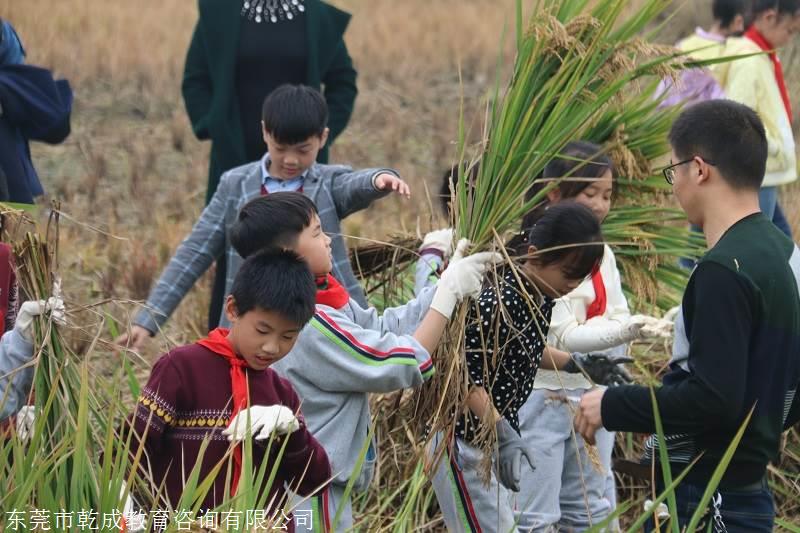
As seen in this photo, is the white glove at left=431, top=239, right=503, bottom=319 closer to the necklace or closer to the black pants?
the black pants

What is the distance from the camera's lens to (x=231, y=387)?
2.44m

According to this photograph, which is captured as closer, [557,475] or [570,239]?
[570,239]

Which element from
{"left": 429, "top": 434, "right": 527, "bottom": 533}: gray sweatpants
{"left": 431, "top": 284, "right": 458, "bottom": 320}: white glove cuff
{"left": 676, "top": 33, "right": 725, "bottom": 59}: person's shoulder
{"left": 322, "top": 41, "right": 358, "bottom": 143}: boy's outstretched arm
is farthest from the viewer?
{"left": 676, "top": 33, "right": 725, "bottom": 59}: person's shoulder

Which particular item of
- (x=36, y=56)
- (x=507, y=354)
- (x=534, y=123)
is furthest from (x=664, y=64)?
(x=36, y=56)

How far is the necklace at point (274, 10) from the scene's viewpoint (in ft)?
14.3

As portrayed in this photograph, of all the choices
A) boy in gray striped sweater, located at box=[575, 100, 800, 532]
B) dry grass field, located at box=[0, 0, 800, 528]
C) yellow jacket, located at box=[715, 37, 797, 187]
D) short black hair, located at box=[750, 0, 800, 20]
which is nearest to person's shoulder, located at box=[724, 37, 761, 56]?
yellow jacket, located at box=[715, 37, 797, 187]

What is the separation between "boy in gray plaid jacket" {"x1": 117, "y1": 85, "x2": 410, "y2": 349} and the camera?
3.41 metres

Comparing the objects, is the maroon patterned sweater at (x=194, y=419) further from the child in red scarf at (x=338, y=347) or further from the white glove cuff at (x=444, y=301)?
the white glove cuff at (x=444, y=301)

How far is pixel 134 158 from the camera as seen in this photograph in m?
8.36

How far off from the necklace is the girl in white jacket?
141 centimetres

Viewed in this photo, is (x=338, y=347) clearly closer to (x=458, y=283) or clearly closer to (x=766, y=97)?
(x=458, y=283)

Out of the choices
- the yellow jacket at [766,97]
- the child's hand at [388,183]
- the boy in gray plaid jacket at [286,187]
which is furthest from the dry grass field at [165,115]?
the child's hand at [388,183]

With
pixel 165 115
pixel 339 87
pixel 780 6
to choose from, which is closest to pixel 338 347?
pixel 339 87

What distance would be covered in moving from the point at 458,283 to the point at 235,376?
0.60m
